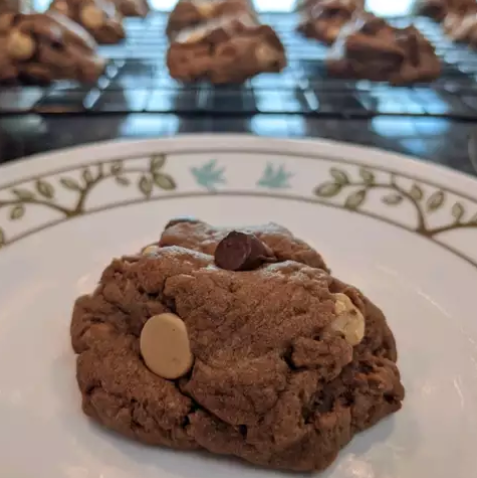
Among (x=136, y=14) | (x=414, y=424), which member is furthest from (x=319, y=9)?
(x=414, y=424)

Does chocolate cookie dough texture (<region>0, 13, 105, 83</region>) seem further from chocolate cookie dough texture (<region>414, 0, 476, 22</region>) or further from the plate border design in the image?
chocolate cookie dough texture (<region>414, 0, 476, 22</region>)

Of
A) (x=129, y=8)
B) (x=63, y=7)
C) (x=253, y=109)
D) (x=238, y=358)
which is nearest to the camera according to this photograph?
(x=238, y=358)

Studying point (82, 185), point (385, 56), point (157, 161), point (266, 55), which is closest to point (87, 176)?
point (82, 185)

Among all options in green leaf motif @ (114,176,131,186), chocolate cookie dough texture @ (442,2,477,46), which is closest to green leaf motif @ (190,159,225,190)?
green leaf motif @ (114,176,131,186)

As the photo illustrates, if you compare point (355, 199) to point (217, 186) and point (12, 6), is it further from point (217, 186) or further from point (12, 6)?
point (12, 6)

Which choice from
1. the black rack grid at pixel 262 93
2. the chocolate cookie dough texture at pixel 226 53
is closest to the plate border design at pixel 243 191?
the black rack grid at pixel 262 93

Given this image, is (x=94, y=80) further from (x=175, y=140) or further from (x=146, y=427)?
(x=146, y=427)

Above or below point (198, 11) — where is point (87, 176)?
above

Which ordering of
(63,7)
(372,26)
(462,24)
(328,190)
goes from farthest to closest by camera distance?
(462,24) < (63,7) < (372,26) < (328,190)
